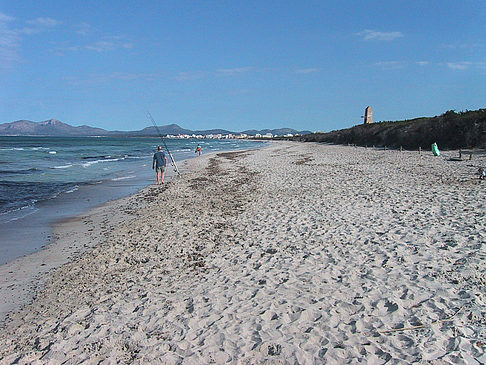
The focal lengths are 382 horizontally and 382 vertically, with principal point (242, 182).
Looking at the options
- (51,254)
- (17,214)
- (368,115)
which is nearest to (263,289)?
(51,254)

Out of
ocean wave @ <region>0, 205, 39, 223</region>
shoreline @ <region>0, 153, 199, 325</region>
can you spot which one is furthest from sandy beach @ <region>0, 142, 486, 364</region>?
ocean wave @ <region>0, 205, 39, 223</region>

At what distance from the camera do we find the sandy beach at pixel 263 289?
149 inches

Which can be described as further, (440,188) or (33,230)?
(440,188)

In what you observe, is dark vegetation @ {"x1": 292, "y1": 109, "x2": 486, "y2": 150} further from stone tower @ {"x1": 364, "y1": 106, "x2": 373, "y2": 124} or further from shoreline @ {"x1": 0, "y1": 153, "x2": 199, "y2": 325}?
shoreline @ {"x1": 0, "y1": 153, "x2": 199, "y2": 325}

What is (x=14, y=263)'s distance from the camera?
7.09 metres

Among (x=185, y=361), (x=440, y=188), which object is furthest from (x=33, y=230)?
(x=440, y=188)

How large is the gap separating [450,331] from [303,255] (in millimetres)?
2764

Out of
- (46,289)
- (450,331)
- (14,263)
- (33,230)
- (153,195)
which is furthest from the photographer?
(153,195)

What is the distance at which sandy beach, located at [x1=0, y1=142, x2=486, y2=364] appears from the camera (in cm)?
377

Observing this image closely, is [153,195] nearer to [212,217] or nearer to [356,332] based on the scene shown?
[212,217]

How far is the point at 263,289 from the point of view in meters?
5.11

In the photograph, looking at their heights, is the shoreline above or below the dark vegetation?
below

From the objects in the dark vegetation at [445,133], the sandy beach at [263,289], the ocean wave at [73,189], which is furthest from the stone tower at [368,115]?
the sandy beach at [263,289]

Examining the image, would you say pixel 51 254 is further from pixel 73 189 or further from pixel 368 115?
pixel 368 115
